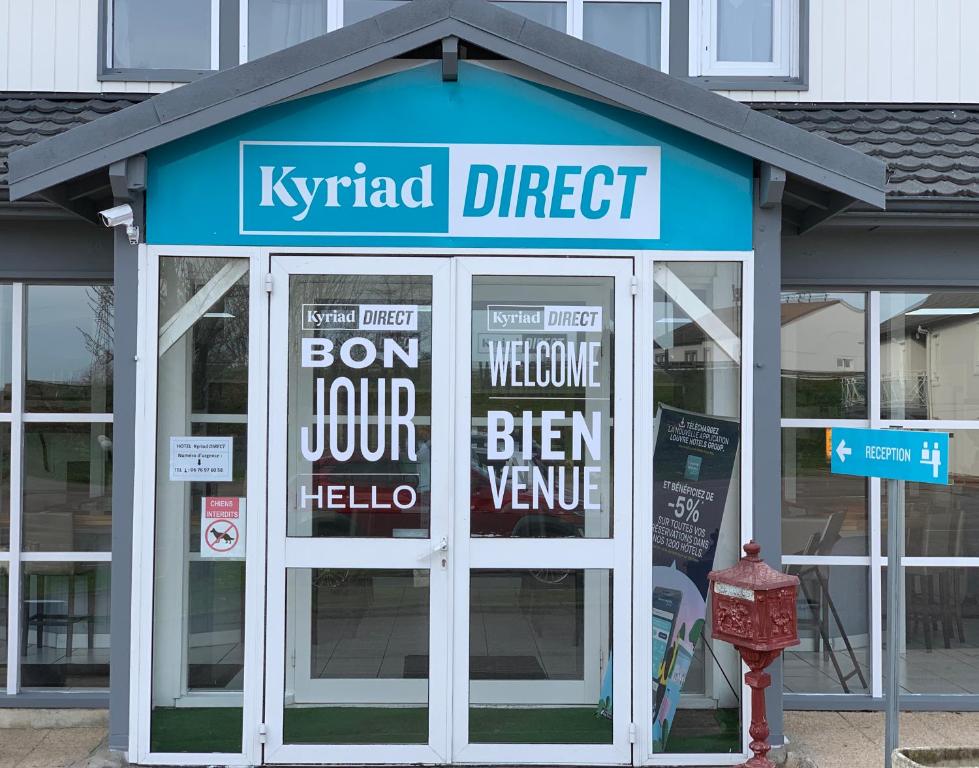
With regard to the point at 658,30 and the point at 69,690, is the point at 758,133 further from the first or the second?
the point at 69,690

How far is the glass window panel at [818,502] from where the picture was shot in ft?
20.2

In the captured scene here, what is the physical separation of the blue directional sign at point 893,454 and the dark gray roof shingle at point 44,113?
4.82 m

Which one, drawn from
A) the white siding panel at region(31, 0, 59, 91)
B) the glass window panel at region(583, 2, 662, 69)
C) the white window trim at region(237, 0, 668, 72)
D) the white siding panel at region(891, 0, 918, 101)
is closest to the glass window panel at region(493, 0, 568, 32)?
the white window trim at region(237, 0, 668, 72)

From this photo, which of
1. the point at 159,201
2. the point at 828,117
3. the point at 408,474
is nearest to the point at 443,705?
the point at 408,474

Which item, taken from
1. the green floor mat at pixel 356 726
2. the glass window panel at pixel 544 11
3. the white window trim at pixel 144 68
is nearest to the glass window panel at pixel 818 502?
the green floor mat at pixel 356 726

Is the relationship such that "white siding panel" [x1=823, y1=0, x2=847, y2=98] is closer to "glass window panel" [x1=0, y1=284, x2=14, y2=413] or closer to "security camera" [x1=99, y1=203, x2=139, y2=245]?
"security camera" [x1=99, y1=203, x2=139, y2=245]

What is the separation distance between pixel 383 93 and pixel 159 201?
1.30 m

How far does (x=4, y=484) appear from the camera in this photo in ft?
19.8

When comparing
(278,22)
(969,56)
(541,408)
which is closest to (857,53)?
(969,56)

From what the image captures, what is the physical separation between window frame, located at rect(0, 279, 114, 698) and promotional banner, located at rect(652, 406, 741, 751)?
3.39 metres

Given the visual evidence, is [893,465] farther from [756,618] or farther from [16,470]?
[16,470]

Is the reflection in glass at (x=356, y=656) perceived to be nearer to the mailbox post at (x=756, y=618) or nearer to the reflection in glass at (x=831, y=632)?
the mailbox post at (x=756, y=618)

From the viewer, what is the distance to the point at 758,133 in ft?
15.7

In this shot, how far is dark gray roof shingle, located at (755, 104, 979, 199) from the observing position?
5547 mm
